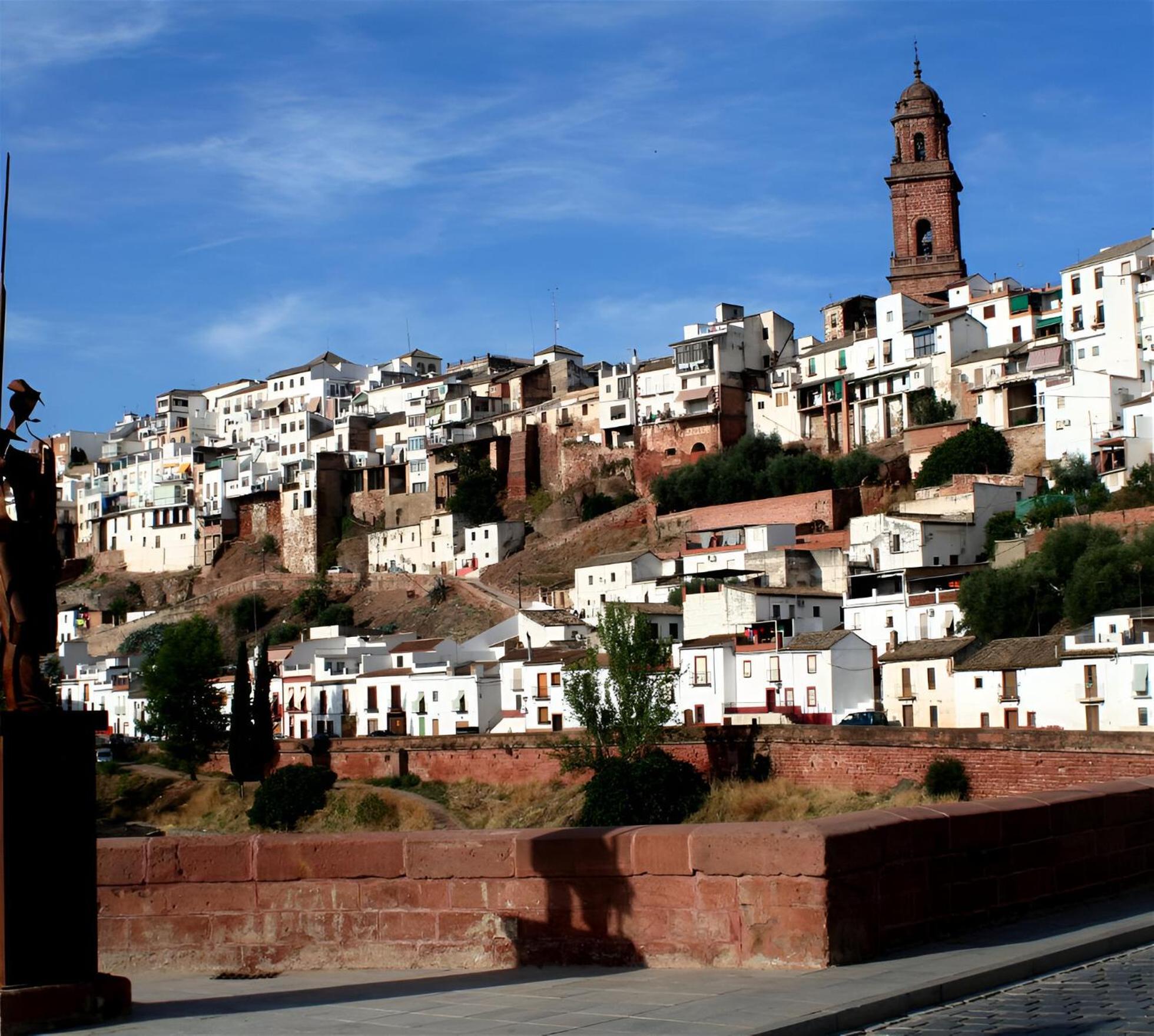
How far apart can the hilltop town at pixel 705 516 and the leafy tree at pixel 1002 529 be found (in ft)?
0.63

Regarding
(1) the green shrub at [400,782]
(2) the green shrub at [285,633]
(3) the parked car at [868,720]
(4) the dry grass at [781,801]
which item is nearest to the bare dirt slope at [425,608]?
(2) the green shrub at [285,633]

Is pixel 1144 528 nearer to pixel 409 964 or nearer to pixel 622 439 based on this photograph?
pixel 622 439

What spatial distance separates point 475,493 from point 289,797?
38098 millimetres

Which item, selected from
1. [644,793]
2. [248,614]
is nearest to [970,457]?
[644,793]

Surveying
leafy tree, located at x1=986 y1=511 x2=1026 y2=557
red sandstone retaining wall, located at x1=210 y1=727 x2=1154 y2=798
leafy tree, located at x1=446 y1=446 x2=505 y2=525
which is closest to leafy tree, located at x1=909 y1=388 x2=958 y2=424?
leafy tree, located at x1=986 y1=511 x2=1026 y2=557

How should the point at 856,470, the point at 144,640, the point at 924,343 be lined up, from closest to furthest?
the point at 856,470 → the point at 924,343 → the point at 144,640

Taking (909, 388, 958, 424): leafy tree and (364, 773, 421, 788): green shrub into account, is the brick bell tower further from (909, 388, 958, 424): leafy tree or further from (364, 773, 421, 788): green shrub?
(364, 773, 421, 788): green shrub

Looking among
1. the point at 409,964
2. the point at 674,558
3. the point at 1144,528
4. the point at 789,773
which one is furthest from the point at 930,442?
the point at 409,964

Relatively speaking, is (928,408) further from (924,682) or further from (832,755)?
(832,755)

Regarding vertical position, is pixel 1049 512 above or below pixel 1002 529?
above

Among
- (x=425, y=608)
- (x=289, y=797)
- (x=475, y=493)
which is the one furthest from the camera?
(x=475, y=493)

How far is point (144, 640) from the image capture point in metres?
86.6

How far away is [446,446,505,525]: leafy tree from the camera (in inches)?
3374

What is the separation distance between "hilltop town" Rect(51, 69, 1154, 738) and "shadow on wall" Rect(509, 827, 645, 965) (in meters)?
31.3
